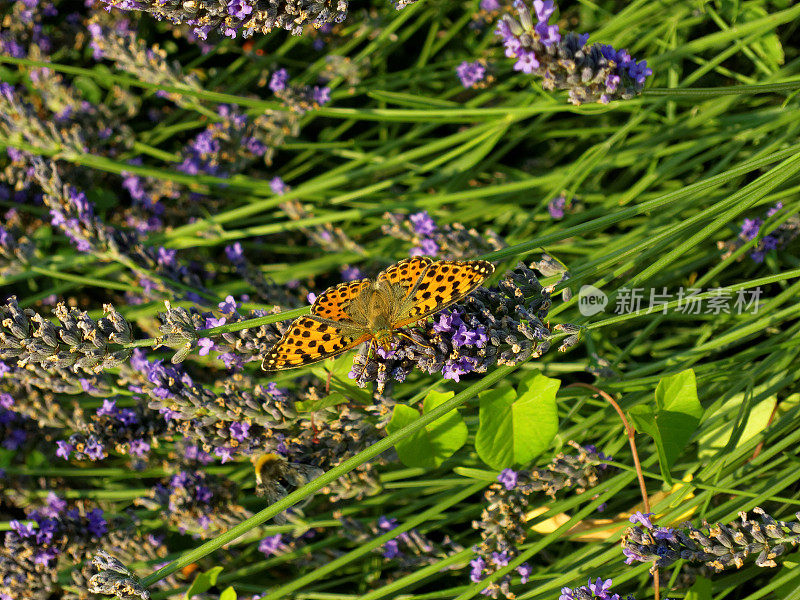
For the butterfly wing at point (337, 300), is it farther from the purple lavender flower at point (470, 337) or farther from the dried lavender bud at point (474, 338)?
the purple lavender flower at point (470, 337)

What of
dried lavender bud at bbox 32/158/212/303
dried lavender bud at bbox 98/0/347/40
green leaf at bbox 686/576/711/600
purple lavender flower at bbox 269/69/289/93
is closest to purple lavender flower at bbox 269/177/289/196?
purple lavender flower at bbox 269/69/289/93

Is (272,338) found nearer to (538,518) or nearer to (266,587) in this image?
(538,518)

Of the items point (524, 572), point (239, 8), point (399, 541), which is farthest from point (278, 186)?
point (524, 572)

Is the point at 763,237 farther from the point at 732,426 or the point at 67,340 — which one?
the point at 67,340

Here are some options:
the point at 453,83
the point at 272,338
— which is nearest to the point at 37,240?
the point at 272,338

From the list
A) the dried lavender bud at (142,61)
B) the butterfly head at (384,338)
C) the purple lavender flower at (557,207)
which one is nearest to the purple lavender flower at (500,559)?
the butterfly head at (384,338)

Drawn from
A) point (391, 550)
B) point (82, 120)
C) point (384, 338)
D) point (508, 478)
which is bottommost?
point (391, 550)

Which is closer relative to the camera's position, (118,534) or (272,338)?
(272,338)
